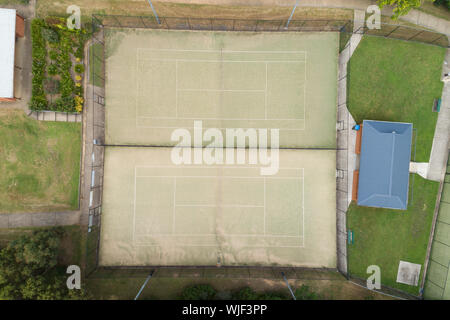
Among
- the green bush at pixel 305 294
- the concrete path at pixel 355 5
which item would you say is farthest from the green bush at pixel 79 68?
the green bush at pixel 305 294

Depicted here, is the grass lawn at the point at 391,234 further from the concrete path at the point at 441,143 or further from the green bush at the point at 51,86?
the green bush at the point at 51,86

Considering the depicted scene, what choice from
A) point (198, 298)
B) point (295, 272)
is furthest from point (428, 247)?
point (198, 298)

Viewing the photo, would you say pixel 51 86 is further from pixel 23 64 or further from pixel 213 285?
pixel 213 285

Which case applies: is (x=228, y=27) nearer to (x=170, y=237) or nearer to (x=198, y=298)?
(x=170, y=237)

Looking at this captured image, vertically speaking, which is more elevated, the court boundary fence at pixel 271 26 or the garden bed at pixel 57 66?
the court boundary fence at pixel 271 26

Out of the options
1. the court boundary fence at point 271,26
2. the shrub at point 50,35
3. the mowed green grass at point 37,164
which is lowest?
the mowed green grass at point 37,164

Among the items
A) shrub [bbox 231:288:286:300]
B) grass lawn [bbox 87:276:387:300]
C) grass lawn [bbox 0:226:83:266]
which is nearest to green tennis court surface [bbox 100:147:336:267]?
grass lawn [bbox 87:276:387:300]
